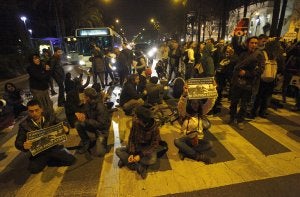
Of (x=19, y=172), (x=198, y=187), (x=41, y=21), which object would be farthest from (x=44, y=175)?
(x=41, y=21)

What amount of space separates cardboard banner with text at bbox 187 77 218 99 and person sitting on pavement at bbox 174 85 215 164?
130mm

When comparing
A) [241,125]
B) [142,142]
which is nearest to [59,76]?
[142,142]

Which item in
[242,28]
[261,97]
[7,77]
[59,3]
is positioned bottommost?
[7,77]

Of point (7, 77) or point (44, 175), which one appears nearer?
point (44, 175)

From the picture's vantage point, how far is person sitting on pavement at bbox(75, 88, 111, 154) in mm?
5316

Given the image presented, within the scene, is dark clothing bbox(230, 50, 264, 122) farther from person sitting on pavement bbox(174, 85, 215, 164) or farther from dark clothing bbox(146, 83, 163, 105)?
dark clothing bbox(146, 83, 163, 105)

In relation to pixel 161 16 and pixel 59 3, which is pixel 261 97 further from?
pixel 161 16

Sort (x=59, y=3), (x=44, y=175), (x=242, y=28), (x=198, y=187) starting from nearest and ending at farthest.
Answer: (x=198, y=187) → (x=44, y=175) → (x=242, y=28) → (x=59, y=3)

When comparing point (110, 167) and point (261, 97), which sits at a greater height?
point (261, 97)

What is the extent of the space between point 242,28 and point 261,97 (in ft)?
9.74

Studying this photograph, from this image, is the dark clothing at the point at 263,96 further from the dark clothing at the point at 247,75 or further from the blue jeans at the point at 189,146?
the blue jeans at the point at 189,146

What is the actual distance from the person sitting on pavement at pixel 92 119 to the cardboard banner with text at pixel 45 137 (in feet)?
2.59

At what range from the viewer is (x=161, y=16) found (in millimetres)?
53750

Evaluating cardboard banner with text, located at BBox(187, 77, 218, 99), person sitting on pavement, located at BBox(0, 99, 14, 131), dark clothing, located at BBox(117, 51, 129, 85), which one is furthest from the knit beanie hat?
dark clothing, located at BBox(117, 51, 129, 85)
